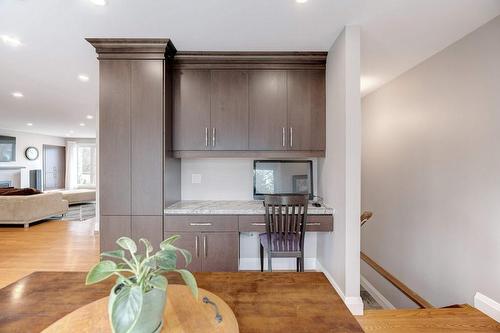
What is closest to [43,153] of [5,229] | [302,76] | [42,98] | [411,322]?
[5,229]

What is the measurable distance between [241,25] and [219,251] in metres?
2.23

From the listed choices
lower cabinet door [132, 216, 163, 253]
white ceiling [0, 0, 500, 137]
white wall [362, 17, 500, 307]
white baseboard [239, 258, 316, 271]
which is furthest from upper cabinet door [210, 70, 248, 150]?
white wall [362, 17, 500, 307]

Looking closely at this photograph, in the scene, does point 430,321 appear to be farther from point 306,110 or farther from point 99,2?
point 99,2

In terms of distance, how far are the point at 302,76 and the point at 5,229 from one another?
6.76 meters

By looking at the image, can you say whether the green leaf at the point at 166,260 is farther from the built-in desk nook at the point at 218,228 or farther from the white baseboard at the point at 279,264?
the white baseboard at the point at 279,264

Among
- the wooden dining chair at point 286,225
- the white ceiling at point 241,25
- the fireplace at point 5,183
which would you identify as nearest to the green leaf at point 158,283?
the wooden dining chair at point 286,225

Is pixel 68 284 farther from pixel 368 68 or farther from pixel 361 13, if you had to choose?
pixel 368 68

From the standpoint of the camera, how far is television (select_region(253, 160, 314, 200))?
3129 mm

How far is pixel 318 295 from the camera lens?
105 centimetres

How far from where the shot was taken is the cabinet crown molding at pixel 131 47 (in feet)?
8.07

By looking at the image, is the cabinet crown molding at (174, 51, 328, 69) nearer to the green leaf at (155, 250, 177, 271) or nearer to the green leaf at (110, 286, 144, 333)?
the green leaf at (155, 250, 177, 271)

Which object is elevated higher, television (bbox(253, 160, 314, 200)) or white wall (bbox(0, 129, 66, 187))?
white wall (bbox(0, 129, 66, 187))

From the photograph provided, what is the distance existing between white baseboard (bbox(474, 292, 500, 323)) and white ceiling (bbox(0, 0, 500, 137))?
7.83 feet

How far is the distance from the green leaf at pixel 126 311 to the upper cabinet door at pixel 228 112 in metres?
2.28
